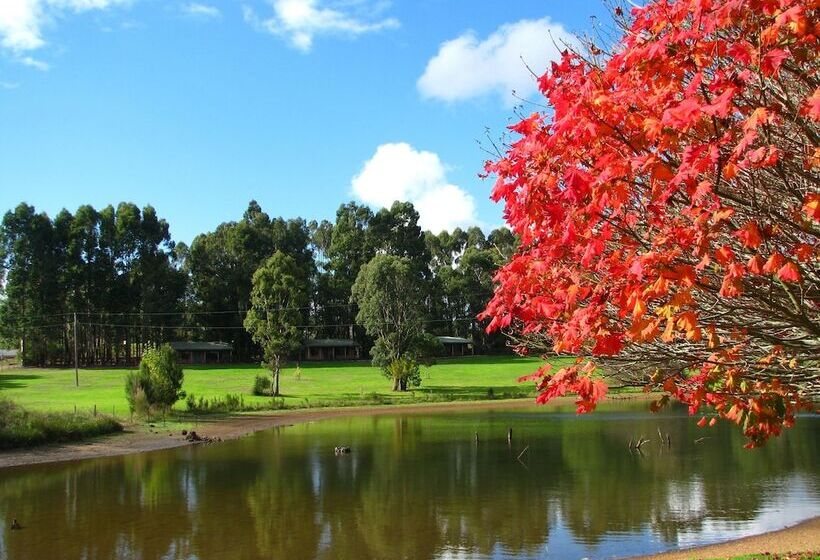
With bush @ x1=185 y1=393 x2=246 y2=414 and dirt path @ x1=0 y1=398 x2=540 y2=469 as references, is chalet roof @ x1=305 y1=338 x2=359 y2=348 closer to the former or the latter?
dirt path @ x1=0 y1=398 x2=540 y2=469

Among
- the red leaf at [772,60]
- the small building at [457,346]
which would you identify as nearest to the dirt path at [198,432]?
the red leaf at [772,60]

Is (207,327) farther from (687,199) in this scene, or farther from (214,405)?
(687,199)

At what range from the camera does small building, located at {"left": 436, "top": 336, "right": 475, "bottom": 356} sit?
106 m

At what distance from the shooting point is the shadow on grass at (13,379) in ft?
216

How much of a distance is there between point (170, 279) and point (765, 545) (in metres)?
86.2

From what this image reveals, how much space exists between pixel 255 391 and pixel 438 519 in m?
40.9

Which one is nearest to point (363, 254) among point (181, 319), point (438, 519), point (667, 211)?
point (181, 319)

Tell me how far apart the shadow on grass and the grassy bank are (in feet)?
102

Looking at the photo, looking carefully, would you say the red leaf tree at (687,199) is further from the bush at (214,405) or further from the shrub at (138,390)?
the bush at (214,405)

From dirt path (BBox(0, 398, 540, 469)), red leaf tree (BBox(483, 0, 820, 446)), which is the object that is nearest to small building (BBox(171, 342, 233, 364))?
dirt path (BBox(0, 398, 540, 469))

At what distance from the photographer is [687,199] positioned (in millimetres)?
5492

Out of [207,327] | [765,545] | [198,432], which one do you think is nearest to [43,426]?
[198,432]

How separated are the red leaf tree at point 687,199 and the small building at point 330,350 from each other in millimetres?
95737

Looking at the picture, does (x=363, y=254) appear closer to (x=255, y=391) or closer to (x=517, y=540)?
(x=255, y=391)
